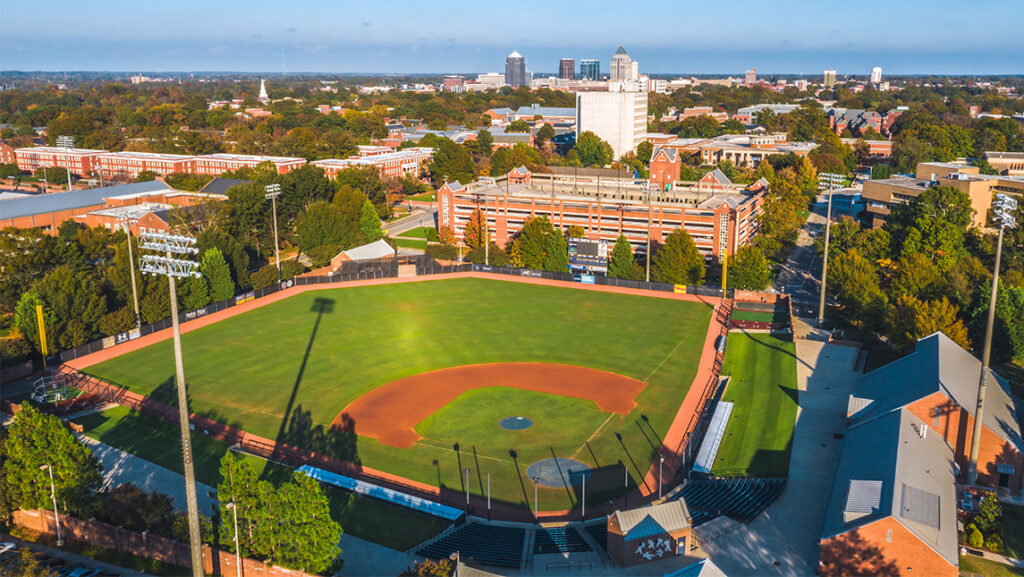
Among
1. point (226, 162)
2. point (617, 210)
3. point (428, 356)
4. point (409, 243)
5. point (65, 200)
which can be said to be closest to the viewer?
point (428, 356)

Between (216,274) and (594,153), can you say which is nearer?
(216,274)

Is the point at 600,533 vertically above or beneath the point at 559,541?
beneath

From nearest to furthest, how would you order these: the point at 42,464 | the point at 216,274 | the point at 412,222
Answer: the point at 42,464 < the point at 216,274 < the point at 412,222

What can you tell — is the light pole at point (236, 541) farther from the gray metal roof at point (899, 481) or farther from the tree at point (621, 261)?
the tree at point (621, 261)

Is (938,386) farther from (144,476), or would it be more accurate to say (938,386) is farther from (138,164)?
(138,164)

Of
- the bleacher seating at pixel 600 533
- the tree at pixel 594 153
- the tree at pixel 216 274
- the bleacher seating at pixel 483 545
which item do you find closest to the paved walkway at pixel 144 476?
the bleacher seating at pixel 483 545

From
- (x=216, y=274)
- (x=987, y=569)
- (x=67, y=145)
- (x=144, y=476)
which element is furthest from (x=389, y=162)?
(x=987, y=569)

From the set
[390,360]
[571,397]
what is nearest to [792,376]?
[571,397]
